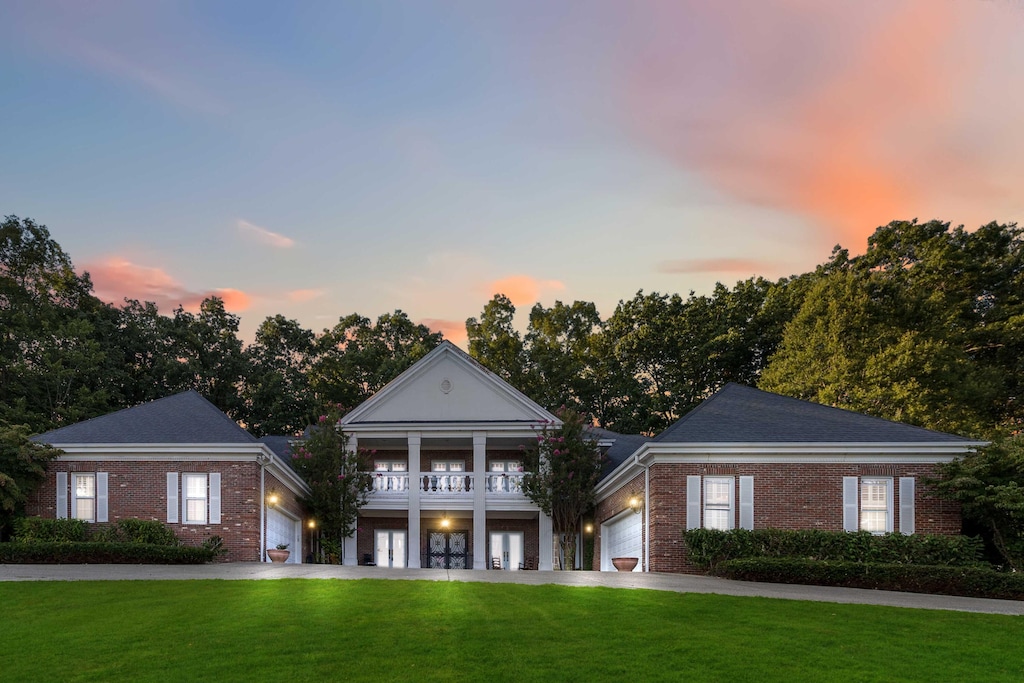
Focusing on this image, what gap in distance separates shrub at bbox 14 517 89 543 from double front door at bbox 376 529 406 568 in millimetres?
11047

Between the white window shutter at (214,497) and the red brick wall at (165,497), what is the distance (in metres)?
0.11

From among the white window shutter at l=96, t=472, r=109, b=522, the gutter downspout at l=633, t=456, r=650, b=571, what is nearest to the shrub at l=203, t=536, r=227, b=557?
the white window shutter at l=96, t=472, r=109, b=522

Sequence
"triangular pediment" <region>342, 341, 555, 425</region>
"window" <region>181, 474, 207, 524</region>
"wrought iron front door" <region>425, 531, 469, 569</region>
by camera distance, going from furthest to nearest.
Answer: "wrought iron front door" <region>425, 531, 469, 569</region>, "triangular pediment" <region>342, 341, 555, 425</region>, "window" <region>181, 474, 207, 524</region>

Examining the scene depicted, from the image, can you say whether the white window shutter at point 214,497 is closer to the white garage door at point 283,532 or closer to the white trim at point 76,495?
the white garage door at point 283,532

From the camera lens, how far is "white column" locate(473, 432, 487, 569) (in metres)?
29.1

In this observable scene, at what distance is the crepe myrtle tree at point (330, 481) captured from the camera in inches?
1089

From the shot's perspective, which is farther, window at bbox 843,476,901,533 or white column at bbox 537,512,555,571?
white column at bbox 537,512,555,571

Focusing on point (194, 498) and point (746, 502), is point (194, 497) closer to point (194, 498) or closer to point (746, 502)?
point (194, 498)

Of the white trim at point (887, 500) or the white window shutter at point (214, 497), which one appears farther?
the white window shutter at point (214, 497)

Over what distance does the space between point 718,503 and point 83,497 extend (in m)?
17.8

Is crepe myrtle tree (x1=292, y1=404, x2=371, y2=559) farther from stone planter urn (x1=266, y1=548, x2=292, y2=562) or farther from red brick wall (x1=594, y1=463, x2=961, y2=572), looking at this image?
red brick wall (x1=594, y1=463, x2=961, y2=572)

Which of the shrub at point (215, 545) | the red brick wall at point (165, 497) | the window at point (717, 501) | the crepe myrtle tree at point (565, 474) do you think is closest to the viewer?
the window at point (717, 501)

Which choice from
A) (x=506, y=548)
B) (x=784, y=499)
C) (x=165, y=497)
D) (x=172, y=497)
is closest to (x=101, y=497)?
(x=165, y=497)

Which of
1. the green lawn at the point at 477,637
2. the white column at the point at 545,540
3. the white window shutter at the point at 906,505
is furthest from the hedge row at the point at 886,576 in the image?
the white column at the point at 545,540
